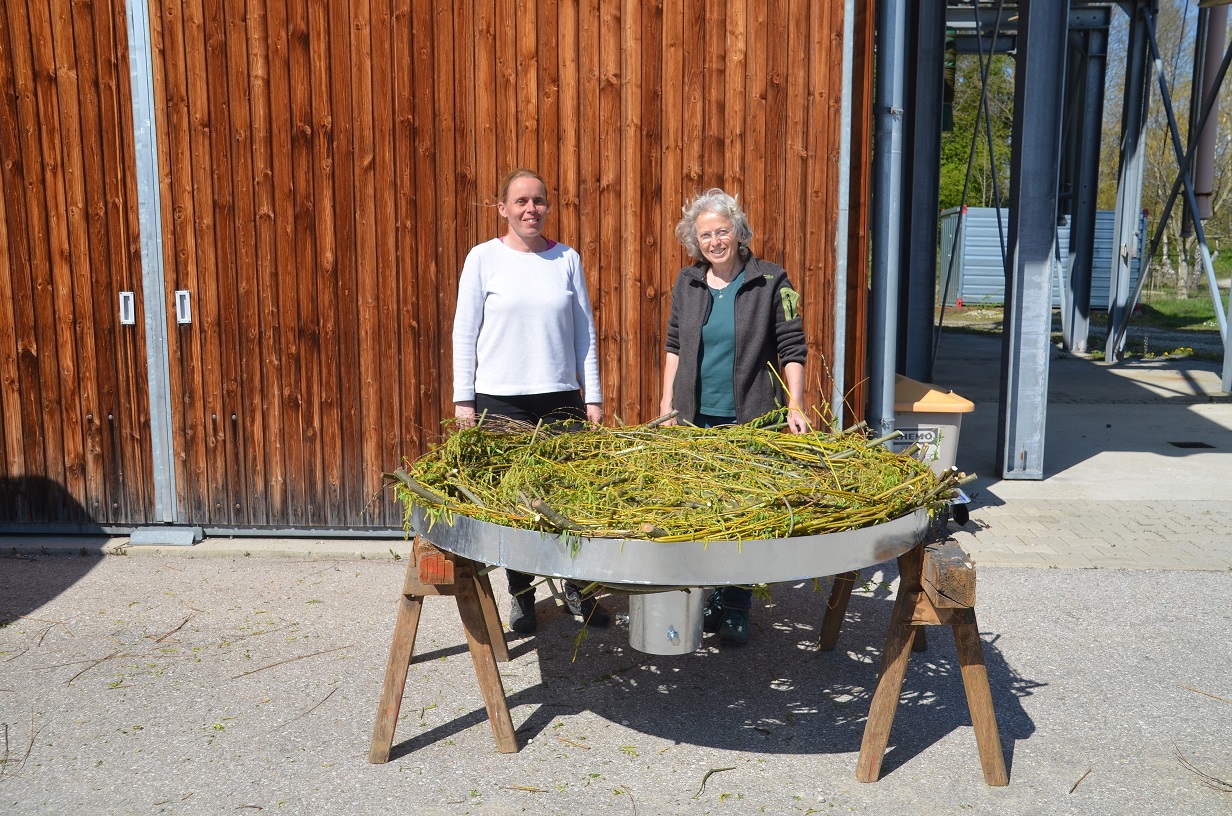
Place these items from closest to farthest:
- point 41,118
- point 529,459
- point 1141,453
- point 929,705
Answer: point 529,459
point 929,705
point 41,118
point 1141,453

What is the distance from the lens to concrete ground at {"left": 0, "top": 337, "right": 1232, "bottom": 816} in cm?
321

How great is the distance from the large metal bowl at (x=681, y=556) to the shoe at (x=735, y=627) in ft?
5.01

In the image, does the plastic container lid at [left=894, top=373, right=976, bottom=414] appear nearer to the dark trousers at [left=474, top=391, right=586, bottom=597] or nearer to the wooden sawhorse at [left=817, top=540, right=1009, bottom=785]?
the dark trousers at [left=474, top=391, right=586, bottom=597]

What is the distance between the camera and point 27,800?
314 cm

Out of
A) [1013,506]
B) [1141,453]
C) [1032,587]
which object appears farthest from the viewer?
[1141,453]

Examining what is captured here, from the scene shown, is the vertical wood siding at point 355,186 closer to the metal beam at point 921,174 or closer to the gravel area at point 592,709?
the gravel area at point 592,709

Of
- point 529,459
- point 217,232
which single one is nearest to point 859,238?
point 529,459

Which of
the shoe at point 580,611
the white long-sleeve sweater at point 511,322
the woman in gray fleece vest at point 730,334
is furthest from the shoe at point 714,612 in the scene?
the white long-sleeve sweater at point 511,322

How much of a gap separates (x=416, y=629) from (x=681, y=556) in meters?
1.11

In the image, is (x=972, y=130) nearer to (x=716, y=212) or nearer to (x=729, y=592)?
(x=716, y=212)

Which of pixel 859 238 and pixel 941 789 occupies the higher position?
pixel 859 238

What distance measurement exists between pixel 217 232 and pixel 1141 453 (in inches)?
264

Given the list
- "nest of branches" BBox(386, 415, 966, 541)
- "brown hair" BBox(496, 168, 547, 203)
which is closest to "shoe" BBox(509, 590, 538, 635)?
"nest of branches" BBox(386, 415, 966, 541)

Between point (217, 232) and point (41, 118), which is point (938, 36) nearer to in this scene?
point (217, 232)
